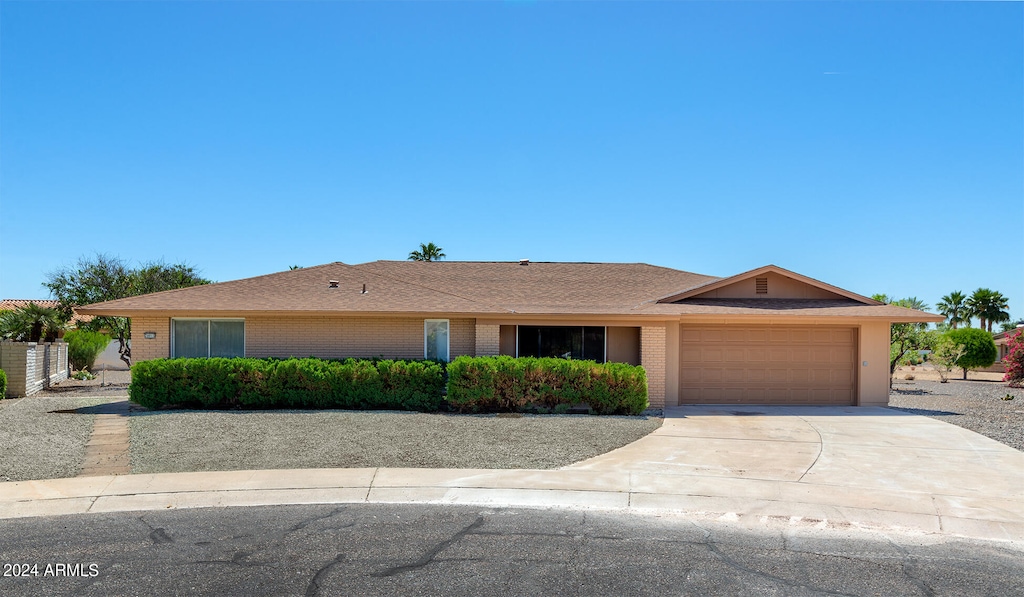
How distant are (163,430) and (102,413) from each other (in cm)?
381

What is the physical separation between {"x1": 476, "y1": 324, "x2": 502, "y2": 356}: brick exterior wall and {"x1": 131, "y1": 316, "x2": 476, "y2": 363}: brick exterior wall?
0.36 meters

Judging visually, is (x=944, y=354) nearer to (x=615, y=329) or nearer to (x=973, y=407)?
(x=973, y=407)

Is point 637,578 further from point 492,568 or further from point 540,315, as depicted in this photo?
point 540,315

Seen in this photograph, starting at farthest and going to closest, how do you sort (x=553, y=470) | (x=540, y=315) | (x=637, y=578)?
(x=540, y=315), (x=553, y=470), (x=637, y=578)

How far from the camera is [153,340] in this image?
1700 centimetres

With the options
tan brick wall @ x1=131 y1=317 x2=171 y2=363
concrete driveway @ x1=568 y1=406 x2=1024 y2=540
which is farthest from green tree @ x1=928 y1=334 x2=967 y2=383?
tan brick wall @ x1=131 y1=317 x2=171 y2=363

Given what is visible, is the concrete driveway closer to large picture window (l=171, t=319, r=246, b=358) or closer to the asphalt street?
the asphalt street

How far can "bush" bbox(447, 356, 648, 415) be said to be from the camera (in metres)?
15.0

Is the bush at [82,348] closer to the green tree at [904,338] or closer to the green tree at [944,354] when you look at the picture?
the green tree at [904,338]

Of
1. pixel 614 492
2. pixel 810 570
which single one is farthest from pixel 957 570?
pixel 614 492

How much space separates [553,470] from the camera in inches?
386

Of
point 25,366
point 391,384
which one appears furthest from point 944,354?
point 25,366

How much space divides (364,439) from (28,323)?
60.6ft

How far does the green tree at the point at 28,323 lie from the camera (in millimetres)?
22953
